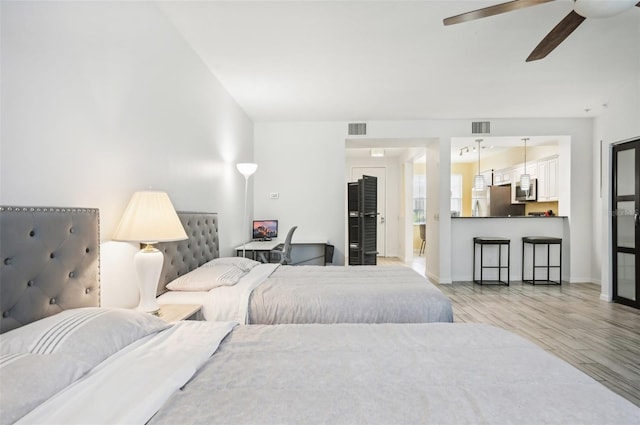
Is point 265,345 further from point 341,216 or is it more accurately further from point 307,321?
point 341,216

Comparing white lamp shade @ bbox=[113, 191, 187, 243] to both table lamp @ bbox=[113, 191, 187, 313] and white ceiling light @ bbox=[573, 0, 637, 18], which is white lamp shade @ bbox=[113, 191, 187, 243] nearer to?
table lamp @ bbox=[113, 191, 187, 313]

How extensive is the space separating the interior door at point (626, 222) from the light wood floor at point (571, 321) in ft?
0.85

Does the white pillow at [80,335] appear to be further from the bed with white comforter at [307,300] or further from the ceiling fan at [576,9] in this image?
the ceiling fan at [576,9]

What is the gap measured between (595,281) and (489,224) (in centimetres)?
182

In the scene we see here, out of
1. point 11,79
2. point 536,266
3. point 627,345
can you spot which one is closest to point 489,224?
point 536,266

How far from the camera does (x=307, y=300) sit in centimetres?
228

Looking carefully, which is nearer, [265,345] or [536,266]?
[265,345]

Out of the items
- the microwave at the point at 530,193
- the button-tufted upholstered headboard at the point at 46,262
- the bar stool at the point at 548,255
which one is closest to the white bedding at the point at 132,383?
the button-tufted upholstered headboard at the point at 46,262

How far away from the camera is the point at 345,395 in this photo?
104 cm

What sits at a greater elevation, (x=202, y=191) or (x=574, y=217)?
(x=202, y=191)

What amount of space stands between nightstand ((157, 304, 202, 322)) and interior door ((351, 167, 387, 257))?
22.1 feet

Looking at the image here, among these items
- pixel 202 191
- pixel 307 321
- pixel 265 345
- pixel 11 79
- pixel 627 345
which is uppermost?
pixel 11 79

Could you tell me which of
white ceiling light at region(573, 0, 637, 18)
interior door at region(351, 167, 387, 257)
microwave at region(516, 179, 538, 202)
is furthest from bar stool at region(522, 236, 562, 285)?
white ceiling light at region(573, 0, 637, 18)

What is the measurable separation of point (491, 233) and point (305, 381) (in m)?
5.46
